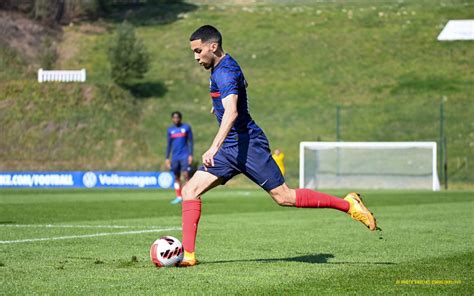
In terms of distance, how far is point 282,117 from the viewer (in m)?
56.8

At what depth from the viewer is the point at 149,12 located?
79.1m

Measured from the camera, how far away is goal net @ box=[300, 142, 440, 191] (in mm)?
42906

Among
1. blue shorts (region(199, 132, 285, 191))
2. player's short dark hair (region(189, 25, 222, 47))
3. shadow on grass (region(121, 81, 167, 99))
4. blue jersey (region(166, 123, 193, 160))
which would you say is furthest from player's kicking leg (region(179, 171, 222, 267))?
shadow on grass (region(121, 81, 167, 99))

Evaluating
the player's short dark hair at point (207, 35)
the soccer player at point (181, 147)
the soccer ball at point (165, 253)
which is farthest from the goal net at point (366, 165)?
the soccer ball at point (165, 253)

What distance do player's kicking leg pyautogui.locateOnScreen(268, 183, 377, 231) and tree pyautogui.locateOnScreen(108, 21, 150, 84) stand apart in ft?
171

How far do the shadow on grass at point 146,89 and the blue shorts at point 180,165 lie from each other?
115ft

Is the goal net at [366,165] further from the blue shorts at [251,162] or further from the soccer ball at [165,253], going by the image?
the soccer ball at [165,253]

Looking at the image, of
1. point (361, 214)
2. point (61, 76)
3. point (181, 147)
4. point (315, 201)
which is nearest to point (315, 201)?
point (315, 201)

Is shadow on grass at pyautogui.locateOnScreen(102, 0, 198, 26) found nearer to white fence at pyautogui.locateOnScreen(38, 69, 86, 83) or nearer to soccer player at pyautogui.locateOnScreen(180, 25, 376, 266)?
white fence at pyautogui.locateOnScreen(38, 69, 86, 83)

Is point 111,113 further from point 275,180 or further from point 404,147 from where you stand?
point 275,180

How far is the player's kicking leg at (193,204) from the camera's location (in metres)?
10.0

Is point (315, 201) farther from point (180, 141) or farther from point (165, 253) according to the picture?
point (180, 141)

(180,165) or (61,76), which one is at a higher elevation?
(61,76)

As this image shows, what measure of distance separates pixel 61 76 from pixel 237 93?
164 feet
